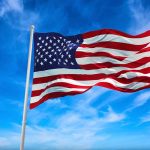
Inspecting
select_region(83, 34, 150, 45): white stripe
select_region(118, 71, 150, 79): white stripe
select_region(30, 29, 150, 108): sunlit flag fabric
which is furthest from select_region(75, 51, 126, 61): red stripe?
select_region(118, 71, 150, 79): white stripe

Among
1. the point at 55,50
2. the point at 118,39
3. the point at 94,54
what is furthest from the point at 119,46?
the point at 55,50

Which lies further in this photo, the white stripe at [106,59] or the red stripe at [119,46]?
the red stripe at [119,46]

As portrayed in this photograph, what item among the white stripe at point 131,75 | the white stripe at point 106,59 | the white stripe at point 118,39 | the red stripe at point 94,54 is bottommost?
the white stripe at point 131,75

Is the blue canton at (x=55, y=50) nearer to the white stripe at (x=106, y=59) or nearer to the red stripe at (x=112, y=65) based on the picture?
the white stripe at (x=106, y=59)

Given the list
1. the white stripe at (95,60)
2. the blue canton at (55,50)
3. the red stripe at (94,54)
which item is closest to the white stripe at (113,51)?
the red stripe at (94,54)

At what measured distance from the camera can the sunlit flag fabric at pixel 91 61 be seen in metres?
16.8

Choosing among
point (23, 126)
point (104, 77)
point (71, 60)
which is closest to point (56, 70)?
point (71, 60)

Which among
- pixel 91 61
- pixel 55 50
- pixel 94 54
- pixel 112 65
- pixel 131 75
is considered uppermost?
pixel 55 50

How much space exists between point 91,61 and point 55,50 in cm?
176

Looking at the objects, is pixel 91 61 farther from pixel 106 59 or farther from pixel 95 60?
pixel 106 59

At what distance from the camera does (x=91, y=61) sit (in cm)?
1759

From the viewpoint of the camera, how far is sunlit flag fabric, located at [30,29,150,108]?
16812mm

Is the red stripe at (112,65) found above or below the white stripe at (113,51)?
below

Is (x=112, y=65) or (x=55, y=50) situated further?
(x=112, y=65)
